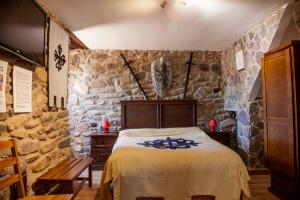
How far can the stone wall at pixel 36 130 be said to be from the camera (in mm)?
1956

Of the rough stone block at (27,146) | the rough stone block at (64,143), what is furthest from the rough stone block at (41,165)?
the rough stone block at (64,143)

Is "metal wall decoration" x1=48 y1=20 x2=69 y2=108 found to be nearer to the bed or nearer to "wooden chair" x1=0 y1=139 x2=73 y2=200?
"wooden chair" x1=0 y1=139 x2=73 y2=200

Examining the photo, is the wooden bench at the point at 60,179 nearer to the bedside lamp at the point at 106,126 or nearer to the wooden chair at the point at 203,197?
the wooden chair at the point at 203,197

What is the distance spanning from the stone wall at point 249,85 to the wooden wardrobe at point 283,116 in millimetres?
529

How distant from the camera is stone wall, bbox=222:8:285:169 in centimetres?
338

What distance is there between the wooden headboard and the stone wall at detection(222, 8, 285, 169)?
0.81 metres

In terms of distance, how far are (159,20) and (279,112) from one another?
6.22 ft

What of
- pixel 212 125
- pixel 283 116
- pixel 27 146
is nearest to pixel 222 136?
pixel 212 125

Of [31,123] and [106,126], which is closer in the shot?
[31,123]

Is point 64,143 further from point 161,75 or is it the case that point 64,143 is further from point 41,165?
point 161,75

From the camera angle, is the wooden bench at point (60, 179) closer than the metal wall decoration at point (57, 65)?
Yes

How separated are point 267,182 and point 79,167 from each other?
8.57 ft

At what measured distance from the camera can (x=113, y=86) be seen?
476 centimetres

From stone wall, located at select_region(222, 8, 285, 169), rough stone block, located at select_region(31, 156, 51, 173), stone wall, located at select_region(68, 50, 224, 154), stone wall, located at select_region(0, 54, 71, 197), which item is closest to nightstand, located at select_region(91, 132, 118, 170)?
stone wall, located at select_region(68, 50, 224, 154)
